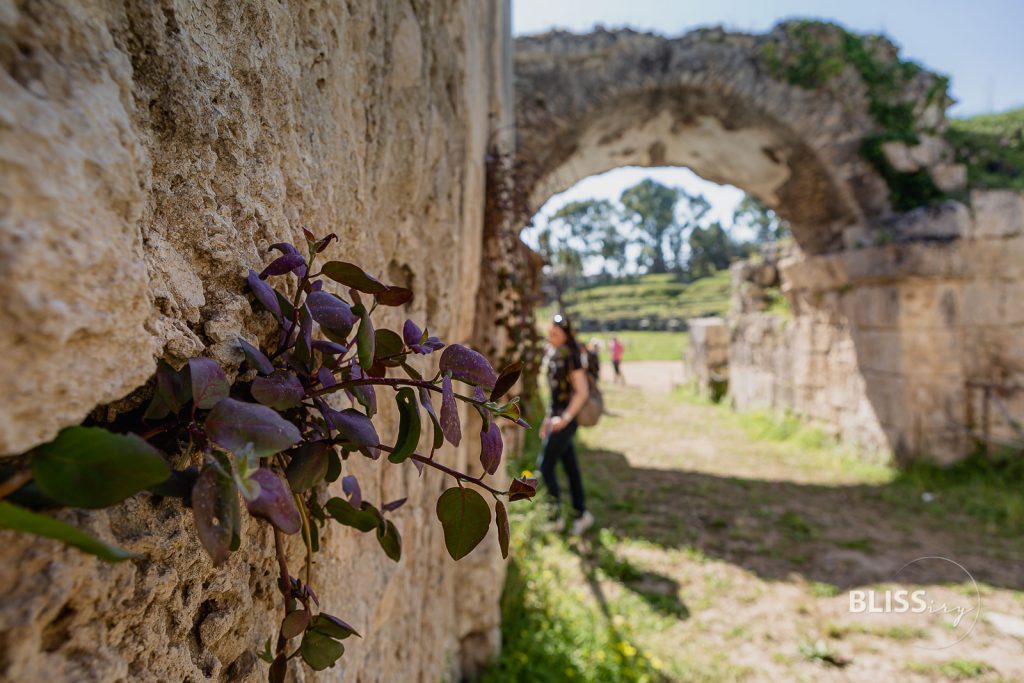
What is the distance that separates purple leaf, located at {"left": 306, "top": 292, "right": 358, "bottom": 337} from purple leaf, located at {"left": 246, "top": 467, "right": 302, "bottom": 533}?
18cm

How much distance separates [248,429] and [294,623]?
25cm

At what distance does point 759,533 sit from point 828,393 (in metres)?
2.77

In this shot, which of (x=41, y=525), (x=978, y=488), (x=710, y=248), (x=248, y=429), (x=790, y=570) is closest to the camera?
(x=41, y=525)

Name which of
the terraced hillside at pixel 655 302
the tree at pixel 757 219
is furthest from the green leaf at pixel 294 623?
the tree at pixel 757 219

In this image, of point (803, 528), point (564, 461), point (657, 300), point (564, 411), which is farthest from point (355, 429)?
point (657, 300)

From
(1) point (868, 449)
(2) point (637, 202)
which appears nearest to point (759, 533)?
(1) point (868, 449)

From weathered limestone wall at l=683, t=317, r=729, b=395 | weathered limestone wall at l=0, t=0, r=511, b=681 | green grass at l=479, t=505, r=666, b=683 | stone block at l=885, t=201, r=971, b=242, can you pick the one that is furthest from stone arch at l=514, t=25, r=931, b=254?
weathered limestone wall at l=0, t=0, r=511, b=681

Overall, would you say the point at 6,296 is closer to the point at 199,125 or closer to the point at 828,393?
the point at 199,125

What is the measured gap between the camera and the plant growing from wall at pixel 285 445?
31 centimetres

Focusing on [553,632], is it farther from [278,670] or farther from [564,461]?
[278,670]

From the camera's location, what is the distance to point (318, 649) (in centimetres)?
54

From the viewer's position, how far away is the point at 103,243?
0.34 m

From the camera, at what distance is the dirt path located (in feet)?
8.58

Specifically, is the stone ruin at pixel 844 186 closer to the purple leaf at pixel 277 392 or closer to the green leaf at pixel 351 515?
the green leaf at pixel 351 515
